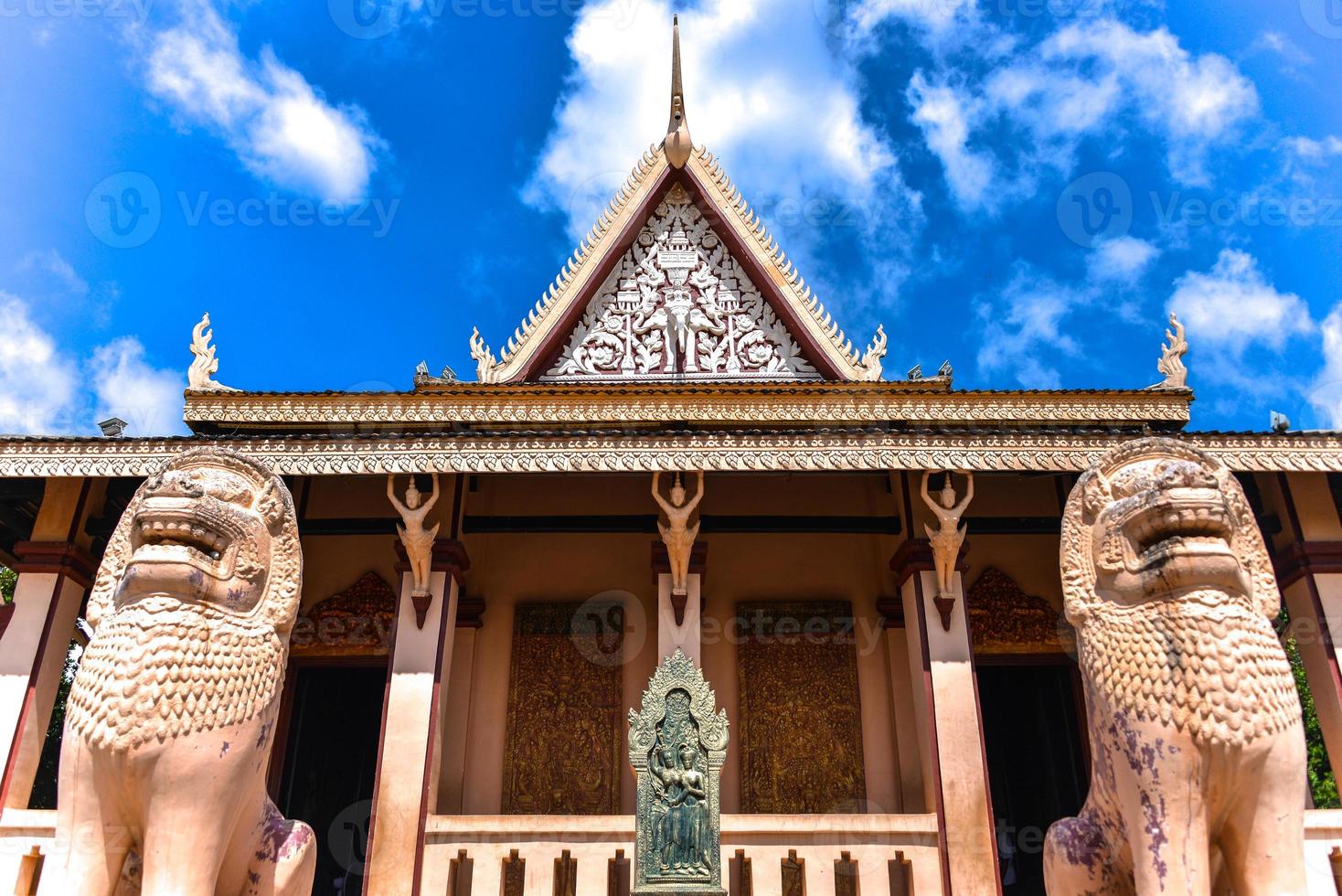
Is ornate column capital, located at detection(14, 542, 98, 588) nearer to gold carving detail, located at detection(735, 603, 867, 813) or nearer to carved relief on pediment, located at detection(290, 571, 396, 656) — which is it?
carved relief on pediment, located at detection(290, 571, 396, 656)

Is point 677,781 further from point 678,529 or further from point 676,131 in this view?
point 676,131

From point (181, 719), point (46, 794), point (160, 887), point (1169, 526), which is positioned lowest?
point (160, 887)

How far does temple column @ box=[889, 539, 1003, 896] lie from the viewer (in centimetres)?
593

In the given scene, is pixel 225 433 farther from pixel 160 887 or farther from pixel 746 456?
pixel 160 887

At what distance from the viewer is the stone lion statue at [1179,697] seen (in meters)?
3.30

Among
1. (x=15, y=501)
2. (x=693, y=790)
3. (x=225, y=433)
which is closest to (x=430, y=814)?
(x=693, y=790)

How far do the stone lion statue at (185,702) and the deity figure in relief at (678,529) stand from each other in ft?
10.2

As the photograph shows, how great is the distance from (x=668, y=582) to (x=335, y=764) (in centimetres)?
416

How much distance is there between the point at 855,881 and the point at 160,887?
4.02 metres

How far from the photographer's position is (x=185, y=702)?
349 cm

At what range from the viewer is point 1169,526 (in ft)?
11.7

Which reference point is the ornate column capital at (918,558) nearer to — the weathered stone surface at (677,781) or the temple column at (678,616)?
the temple column at (678,616)

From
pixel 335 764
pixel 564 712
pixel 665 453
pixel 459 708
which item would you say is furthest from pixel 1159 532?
pixel 335 764

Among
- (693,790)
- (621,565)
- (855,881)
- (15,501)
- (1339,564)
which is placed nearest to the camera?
(693,790)
